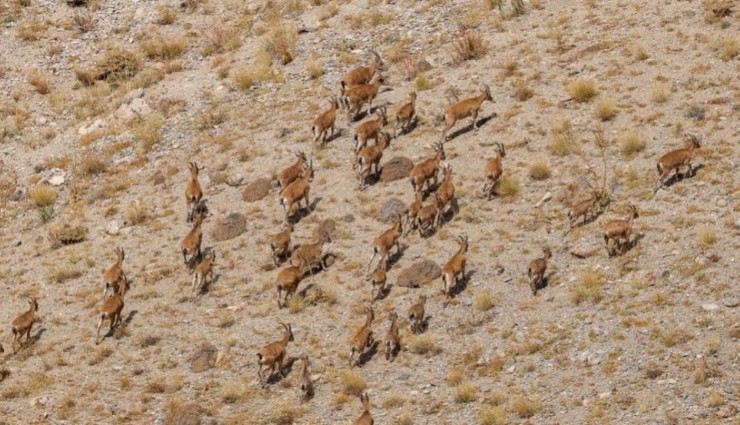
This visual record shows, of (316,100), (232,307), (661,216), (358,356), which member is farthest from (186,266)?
(661,216)

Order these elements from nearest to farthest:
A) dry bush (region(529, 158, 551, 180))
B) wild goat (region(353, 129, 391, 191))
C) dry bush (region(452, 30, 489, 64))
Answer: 1. dry bush (region(529, 158, 551, 180))
2. wild goat (region(353, 129, 391, 191))
3. dry bush (region(452, 30, 489, 64))

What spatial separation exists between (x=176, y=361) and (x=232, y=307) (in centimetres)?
198

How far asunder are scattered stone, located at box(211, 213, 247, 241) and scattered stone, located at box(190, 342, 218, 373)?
4.44 m

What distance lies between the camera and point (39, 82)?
34906 millimetres

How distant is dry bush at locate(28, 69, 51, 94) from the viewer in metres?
34.8

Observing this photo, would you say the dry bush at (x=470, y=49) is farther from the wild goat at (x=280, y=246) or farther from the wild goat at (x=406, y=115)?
the wild goat at (x=280, y=246)

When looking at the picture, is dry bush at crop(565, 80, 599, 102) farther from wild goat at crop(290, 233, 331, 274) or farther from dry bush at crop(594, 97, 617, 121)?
wild goat at crop(290, 233, 331, 274)

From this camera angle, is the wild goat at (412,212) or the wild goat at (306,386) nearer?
the wild goat at (306,386)

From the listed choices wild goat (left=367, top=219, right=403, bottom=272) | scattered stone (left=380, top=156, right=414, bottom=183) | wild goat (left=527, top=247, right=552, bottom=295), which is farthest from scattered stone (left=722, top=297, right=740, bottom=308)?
scattered stone (left=380, top=156, right=414, bottom=183)

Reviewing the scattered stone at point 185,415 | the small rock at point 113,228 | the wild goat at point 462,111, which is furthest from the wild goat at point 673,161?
the small rock at point 113,228

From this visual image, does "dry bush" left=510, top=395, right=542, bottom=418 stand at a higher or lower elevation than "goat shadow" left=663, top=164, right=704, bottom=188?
lower

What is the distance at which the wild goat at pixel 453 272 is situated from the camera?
20.8m

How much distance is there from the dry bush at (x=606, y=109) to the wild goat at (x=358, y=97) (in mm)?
6060

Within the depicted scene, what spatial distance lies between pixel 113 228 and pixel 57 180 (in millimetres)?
4295
